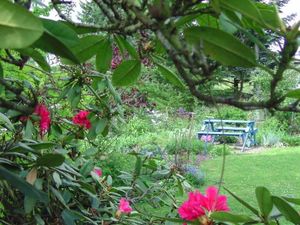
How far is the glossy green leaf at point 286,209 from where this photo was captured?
61 centimetres

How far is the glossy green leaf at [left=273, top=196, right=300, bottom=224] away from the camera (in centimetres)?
61

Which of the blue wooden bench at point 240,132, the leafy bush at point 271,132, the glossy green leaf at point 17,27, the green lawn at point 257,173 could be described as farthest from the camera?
the leafy bush at point 271,132

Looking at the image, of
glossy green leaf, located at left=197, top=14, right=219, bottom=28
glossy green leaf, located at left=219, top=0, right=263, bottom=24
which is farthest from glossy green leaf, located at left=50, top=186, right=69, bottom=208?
glossy green leaf, located at left=219, top=0, right=263, bottom=24

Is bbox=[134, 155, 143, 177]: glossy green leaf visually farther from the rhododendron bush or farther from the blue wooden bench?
the blue wooden bench

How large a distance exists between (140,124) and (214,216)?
7881 millimetres

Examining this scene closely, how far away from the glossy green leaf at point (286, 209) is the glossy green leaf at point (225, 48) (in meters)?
0.27

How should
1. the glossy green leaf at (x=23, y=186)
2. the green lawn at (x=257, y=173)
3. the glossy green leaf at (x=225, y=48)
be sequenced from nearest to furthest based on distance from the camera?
the glossy green leaf at (x=225, y=48)
the glossy green leaf at (x=23, y=186)
the green lawn at (x=257, y=173)

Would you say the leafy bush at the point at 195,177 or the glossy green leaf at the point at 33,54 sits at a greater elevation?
the glossy green leaf at the point at 33,54

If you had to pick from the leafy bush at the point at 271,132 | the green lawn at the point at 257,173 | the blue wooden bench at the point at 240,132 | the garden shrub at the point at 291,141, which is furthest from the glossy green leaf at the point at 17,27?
the garden shrub at the point at 291,141

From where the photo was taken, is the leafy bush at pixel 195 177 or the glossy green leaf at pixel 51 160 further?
the leafy bush at pixel 195 177

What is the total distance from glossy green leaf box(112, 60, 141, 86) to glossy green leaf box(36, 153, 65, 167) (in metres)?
0.16

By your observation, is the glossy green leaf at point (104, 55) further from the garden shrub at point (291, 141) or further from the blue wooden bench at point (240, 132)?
the garden shrub at point (291, 141)

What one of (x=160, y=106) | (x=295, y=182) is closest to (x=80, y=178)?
(x=295, y=182)

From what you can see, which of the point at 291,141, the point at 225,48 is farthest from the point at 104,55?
the point at 291,141
